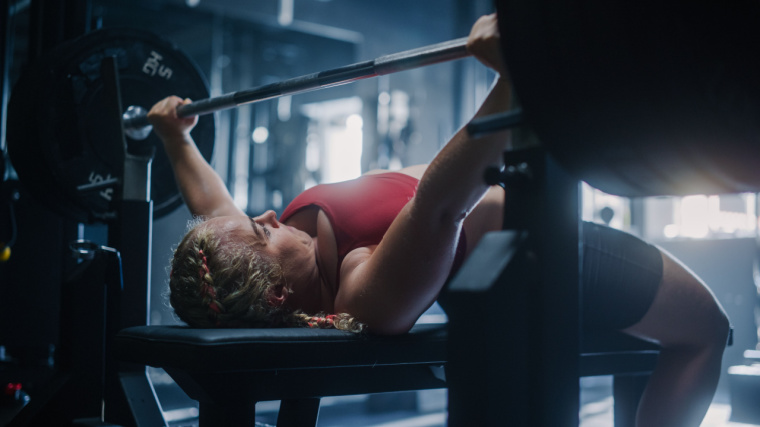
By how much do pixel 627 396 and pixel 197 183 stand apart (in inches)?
48.5

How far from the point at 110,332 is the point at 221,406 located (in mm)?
701

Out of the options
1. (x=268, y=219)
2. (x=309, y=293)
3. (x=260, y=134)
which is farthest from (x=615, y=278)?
(x=260, y=134)

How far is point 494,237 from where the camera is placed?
2.48 feet

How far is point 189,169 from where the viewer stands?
1.88 meters

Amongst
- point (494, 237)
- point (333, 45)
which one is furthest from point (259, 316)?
point (333, 45)

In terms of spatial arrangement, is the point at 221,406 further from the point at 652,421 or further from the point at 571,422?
the point at 652,421

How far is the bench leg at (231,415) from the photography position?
A: 3.88 ft

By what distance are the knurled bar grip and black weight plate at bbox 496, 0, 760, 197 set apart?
341 mm

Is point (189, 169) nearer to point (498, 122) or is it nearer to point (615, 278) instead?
point (615, 278)

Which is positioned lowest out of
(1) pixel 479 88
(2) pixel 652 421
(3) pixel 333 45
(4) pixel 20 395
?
(4) pixel 20 395

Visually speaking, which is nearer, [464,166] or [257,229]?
[464,166]

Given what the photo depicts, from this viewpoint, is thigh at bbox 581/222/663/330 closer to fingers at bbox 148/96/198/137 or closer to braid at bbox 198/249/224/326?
braid at bbox 198/249/224/326

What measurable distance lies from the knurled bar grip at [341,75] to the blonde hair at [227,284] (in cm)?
37

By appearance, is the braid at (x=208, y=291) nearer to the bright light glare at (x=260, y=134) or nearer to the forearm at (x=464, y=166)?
the forearm at (x=464, y=166)
